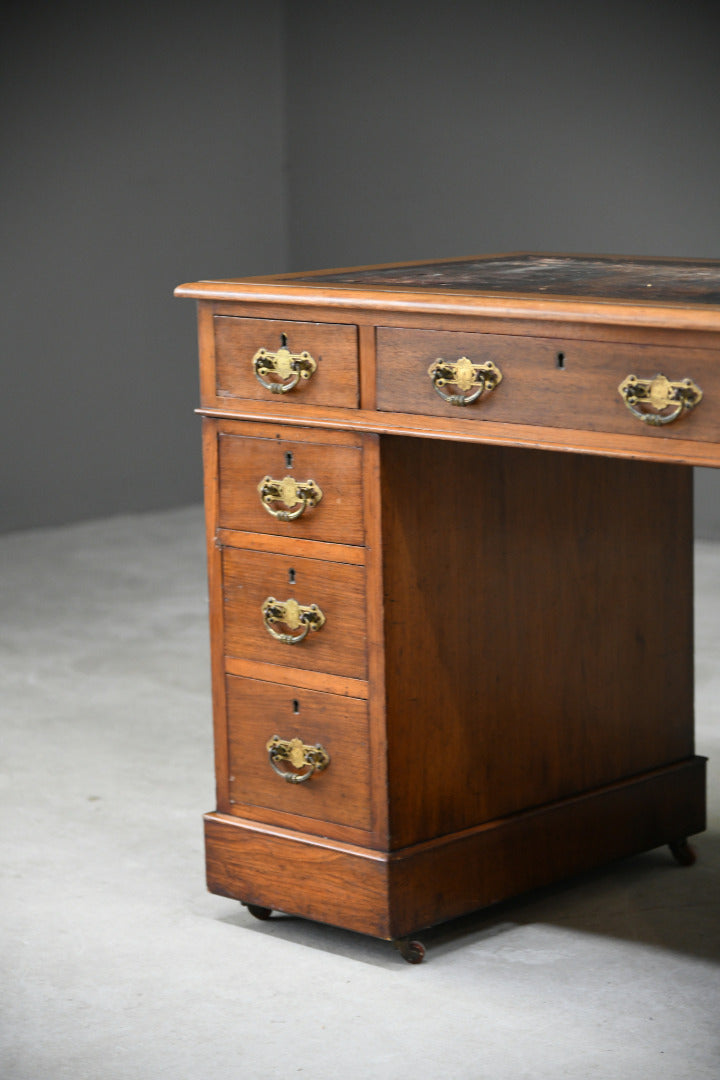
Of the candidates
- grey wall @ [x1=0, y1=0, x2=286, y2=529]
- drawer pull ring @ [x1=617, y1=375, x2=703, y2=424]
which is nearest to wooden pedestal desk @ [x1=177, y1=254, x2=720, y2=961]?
drawer pull ring @ [x1=617, y1=375, x2=703, y2=424]

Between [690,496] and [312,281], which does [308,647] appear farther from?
[690,496]

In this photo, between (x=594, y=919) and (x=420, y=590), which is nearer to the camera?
(x=420, y=590)

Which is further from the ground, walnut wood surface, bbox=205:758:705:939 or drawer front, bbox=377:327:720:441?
drawer front, bbox=377:327:720:441

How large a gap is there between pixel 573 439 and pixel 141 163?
15.5ft

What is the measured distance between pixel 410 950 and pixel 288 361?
3.01ft

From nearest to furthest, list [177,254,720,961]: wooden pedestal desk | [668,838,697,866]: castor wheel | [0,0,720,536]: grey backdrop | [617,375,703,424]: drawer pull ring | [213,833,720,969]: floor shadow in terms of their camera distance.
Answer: [617,375,703,424]: drawer pull ring, [177,254,720,961]: wooden pedestal desk, [213,833,720,969]: floor shadow, [668,838,697,866]: castor wheel, [0,0,720,536]: grey backdrop

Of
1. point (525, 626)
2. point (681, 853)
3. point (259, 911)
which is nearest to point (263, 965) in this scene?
point (259, 911)

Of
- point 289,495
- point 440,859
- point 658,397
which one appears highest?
point 658,397

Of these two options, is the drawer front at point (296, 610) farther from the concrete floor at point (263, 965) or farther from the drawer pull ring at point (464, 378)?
the concrete floor at point (263, 965)

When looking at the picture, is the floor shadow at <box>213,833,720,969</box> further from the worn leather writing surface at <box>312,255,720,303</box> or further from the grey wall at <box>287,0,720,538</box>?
the grey wall at <box>287,0,720,538</box>

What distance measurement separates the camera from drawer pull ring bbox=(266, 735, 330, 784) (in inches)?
106

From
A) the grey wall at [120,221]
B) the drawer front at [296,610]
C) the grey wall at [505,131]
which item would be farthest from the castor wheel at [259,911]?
the grey wall at [120,221]

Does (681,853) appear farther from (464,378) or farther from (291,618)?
(464,378)

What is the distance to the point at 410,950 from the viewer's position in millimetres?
2664
